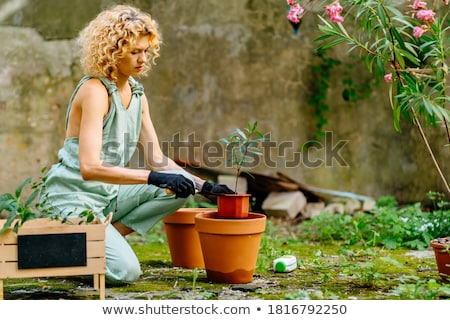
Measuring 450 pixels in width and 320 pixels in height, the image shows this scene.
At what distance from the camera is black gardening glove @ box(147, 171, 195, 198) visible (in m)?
2.61

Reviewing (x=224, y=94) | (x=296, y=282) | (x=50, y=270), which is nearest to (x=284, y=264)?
(x=296, y=282)

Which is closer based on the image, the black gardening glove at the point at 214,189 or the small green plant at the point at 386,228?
the black gardening glove at the point at 214,189

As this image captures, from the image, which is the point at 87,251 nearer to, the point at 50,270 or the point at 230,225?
the point at 50,270

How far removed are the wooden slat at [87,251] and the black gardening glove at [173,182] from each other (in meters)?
0.39

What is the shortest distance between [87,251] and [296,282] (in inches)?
37.9

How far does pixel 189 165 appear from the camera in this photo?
16.2 feet

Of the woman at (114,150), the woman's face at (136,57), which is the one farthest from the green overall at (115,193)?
the woman's face at (136,57)

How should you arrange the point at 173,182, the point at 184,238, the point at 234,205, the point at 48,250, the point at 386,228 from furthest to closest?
the point at 386,228 → the point at 184,238 → the point at 234,205 → the point at 173,182 → the point at 48,250

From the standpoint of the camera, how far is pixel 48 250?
7.55 ft

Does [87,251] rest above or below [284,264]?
above

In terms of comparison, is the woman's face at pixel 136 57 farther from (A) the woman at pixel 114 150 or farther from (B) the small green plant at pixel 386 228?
(B) the small green plant at pixel 386 228

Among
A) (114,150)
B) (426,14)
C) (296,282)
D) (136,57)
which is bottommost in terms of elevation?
(296,282)

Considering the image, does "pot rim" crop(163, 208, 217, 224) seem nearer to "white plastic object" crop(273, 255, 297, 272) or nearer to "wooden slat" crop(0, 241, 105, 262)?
"white plastic object" crop(273, 255, 297, 272)

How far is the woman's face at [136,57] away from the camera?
8.80 feet
